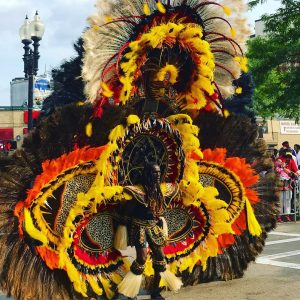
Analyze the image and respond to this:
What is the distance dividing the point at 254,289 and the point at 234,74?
230cm

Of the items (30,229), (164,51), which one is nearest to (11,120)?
(164,51)

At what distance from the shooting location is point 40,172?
4363 mm

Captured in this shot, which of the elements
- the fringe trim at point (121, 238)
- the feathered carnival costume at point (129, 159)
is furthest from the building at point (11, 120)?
the fringe trim at point (121, 238)

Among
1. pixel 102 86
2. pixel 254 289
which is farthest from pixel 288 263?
pixel 102 86

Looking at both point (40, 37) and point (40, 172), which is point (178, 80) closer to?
point (40, 172)

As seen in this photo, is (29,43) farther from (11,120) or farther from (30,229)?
(11,120)

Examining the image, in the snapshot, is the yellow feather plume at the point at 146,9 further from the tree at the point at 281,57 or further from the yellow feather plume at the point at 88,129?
the tree at the point at 281,57

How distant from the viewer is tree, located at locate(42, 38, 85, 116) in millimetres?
4863

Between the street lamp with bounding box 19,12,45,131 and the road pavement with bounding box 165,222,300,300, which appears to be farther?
the street lamp with bounding box 19,12,45,131

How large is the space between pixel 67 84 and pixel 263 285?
3.09 meters

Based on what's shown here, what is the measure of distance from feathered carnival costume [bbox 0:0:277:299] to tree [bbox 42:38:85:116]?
343 millimetres

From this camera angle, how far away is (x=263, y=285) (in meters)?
5.98

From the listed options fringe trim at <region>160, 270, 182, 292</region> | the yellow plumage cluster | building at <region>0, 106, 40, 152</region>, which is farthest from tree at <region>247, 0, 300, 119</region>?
building at <region>0, 106, 40, 152</region>

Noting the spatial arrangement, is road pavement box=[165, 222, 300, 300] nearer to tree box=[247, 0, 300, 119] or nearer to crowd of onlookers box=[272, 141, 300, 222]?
crowd of onlookers box=[272, 141, 300, 222]
